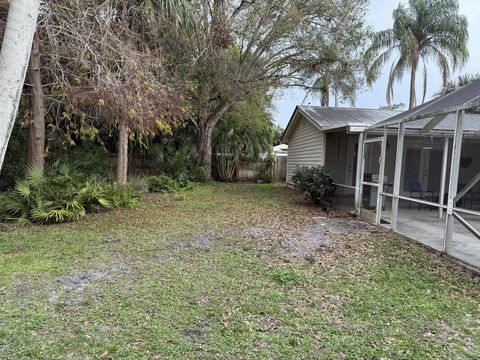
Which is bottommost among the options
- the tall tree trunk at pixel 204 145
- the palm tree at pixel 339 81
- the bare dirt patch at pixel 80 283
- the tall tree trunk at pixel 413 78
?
the bare dirt patch at pixel 80 283

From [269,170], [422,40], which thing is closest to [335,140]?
[269,170]

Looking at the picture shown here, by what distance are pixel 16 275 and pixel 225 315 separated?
2.64 m

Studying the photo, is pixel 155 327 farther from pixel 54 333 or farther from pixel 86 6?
pixel 86 6

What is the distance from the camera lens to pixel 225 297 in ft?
11.4

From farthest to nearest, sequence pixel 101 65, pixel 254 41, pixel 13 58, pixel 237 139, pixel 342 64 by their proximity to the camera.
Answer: pixel 237 139, pixel 342 64, pixel 254 41, pixel 101 65, pixel 13 58

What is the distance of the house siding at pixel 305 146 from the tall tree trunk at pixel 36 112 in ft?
26.5

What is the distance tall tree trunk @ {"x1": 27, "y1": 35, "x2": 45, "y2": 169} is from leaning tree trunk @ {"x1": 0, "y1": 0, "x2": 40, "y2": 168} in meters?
5.32

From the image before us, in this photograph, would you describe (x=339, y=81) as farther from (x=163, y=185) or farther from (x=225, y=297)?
(x=225, y=297)

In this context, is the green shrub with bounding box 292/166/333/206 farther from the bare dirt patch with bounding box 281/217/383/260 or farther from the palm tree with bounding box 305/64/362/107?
the palm tree with bounding box 305/64/362/107

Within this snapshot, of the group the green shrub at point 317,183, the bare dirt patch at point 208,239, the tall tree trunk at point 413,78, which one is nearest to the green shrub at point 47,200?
the bare dirt patch at point 208,239

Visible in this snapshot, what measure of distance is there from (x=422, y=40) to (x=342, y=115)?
10046 mm

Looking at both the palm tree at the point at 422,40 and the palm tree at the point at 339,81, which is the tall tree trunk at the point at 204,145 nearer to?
the palm tree at the point at 339,81

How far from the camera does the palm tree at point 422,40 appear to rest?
56.9 feet

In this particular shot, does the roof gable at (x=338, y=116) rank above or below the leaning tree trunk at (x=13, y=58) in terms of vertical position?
above
